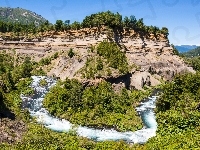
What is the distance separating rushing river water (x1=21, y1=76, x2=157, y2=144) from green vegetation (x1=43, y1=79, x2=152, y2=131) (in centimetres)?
122

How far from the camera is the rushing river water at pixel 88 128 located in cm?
4697

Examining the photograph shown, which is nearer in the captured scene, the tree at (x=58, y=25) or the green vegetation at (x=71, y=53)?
the green vegetation at (x=71, y=53)

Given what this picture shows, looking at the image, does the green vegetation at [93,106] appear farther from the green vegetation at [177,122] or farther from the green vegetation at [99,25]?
the green vegetation at [99,25]

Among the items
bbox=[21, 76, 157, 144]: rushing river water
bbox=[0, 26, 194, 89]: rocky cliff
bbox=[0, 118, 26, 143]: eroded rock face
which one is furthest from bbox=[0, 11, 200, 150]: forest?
bbox=[0, 26, 194, 89]: rocky cliff

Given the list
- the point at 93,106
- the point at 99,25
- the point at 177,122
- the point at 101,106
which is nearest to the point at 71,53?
the point at 99,25

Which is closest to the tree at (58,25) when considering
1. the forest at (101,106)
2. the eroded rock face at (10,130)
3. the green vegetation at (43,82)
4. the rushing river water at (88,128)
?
the forest at (101,106)

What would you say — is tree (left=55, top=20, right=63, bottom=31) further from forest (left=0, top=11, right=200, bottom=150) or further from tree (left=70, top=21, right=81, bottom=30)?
forest (left=0, top=11, right=200, bottom=150)

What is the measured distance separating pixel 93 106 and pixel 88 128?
22.1 ft

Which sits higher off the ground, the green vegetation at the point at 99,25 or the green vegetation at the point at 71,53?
the green vegetation at the point at 99,25

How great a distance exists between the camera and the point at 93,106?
56219mm

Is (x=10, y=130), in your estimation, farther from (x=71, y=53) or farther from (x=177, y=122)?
(x=71, y=53)

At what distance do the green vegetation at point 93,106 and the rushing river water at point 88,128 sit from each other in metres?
1.22

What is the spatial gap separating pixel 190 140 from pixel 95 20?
54.0 metres

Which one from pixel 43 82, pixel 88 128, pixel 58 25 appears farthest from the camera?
pixel 58 25
